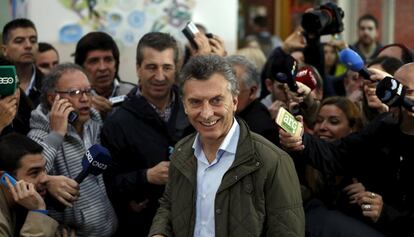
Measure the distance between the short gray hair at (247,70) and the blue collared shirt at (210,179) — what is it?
1.39 meters

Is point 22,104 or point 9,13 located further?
point 9,13

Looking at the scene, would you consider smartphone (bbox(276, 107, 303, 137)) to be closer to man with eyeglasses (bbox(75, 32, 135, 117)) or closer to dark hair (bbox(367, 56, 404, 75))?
dark hair (bbox(367, 56, 404, 75))

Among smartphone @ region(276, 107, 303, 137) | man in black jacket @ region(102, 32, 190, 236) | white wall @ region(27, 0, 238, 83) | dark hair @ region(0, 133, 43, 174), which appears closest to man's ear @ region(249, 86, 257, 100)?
man in black jacket @ region(102, 32, 190, 236)

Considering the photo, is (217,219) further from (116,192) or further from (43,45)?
(43,45)

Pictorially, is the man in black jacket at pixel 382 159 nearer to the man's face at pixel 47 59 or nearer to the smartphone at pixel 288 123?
the smartphone at pixel 288 123

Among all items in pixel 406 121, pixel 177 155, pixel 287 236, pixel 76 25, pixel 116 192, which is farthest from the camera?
pixel 76 25

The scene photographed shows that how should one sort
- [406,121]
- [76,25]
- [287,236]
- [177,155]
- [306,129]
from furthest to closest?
[76,25] → [306,129] → [406,121] → [177,155] → [287,236]

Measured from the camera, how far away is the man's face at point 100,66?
21.0 ft

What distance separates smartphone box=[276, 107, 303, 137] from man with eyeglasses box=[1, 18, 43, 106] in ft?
8.61

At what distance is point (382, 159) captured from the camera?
16.5ft

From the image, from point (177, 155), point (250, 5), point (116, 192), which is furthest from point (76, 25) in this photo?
point (250, 5)

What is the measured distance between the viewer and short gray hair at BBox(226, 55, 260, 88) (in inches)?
225

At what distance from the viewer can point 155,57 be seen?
18.3 ft

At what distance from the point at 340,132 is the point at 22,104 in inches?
82.7
